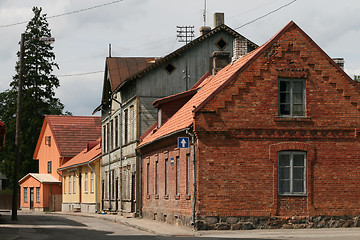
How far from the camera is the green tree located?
7650cm

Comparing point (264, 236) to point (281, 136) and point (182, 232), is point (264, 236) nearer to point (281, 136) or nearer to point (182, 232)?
point (182, 232)

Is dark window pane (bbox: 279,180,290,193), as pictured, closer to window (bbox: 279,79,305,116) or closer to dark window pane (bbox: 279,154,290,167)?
dark window pane (bbox: 279,154,290,167)

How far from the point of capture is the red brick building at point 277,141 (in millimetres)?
26234

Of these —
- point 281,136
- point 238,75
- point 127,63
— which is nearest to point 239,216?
point 281,136

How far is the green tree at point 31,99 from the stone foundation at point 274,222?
5231 centimetres

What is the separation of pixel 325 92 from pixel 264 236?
702 centimetres

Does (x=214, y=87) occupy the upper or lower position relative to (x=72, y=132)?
upper

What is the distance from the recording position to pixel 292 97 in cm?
2727

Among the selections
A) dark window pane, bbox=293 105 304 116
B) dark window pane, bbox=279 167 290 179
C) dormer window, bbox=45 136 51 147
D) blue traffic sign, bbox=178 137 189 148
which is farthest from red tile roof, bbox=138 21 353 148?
dormer window, bbox=45 136 51 147

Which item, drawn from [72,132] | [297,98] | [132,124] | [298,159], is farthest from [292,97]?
[72,132]

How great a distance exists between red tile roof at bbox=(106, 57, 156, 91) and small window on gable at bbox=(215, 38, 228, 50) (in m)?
6.70

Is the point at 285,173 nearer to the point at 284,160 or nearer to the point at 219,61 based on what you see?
the point at 284,160

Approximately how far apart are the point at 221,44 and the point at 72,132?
32.7 metres

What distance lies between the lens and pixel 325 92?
2725 cm
